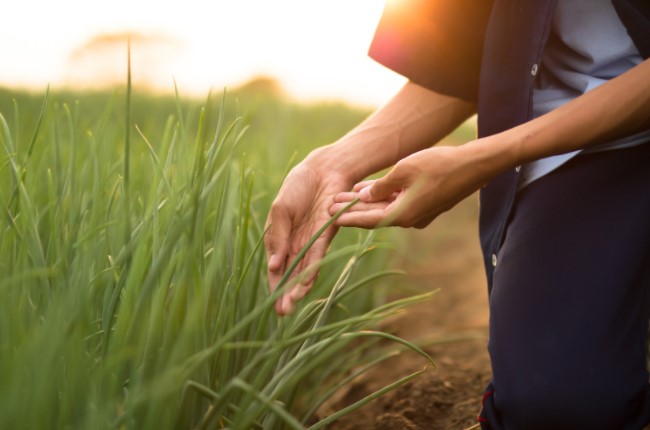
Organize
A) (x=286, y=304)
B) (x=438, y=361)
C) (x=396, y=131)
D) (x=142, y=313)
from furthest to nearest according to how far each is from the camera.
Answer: (x=438, y=361), (x=396, y=131), (x=286, y=304), (x=142, y=313)

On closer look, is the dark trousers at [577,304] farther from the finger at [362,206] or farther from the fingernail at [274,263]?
the fingernail at [274,263]

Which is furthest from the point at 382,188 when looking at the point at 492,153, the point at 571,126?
the point at 571,126

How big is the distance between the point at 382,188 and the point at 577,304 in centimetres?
32

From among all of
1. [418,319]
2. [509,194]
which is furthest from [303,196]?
[418,319]

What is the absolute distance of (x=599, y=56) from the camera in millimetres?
1176

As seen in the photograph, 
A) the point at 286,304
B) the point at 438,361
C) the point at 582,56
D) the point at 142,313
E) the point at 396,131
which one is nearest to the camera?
the point at 142,313

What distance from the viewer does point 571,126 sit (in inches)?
39.9

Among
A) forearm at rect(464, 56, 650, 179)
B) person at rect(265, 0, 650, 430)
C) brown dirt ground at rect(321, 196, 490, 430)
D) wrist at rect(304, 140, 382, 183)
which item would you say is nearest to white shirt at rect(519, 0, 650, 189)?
person at rect(265, 0, 650, 430)

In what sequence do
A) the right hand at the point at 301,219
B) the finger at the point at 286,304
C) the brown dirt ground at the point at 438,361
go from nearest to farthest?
1. the finger at the point at 286,304
2. the right hand at the point at 301,219
3. the brown dirt ground at the point at 438,361

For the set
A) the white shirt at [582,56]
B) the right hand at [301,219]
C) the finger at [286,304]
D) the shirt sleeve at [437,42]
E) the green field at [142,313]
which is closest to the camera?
the green field at [142,313]

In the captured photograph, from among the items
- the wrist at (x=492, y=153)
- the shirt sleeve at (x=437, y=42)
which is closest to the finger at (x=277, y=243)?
the wrist at (x=492, y=153)

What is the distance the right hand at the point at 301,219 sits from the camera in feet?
3.52

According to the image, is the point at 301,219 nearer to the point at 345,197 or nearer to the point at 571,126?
the point at 345,197

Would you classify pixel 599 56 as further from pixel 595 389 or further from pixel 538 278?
pixel 595 389
